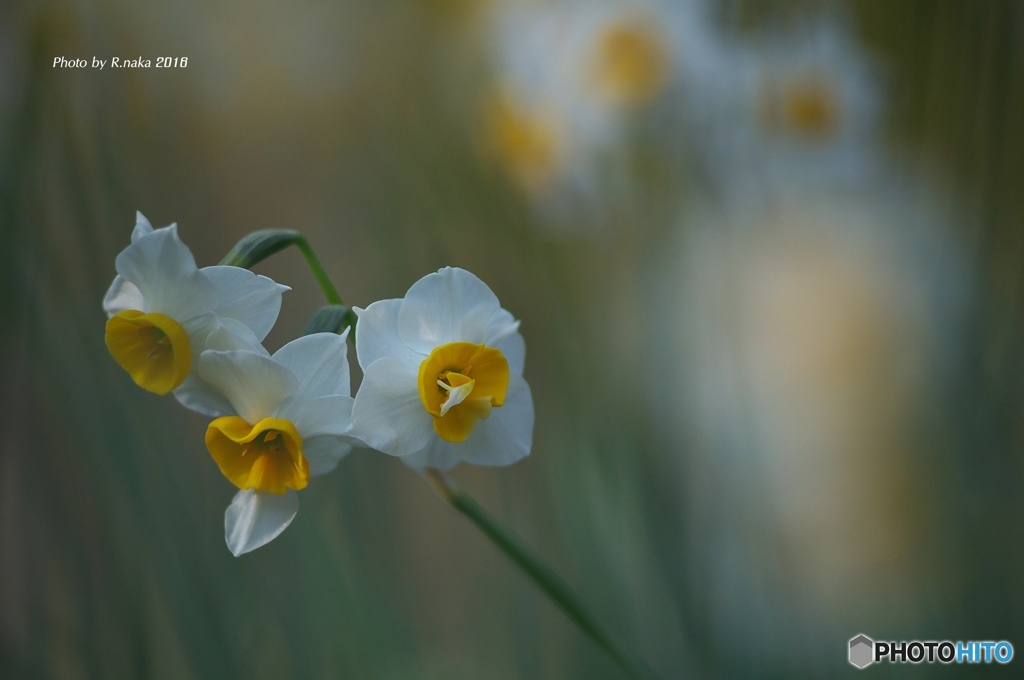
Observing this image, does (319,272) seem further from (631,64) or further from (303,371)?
(631,64)

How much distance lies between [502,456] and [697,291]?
633mm

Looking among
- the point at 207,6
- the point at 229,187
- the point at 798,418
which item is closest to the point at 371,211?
the point at 229,187

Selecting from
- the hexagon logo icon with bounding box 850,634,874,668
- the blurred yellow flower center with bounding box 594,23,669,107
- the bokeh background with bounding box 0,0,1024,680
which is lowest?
the hexagon logo icon with bounding box 850,634,874,668

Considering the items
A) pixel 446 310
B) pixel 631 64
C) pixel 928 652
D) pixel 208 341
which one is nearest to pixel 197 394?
pixel 208 341

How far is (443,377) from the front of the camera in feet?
1.08

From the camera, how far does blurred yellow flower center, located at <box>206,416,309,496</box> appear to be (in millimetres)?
312

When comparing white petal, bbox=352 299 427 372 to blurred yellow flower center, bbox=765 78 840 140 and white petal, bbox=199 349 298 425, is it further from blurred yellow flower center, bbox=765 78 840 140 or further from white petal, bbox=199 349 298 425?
blurred yellow flower center, bbox=765 78 840 140

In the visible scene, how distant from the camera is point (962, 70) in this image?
479mm

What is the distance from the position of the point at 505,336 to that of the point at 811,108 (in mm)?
706

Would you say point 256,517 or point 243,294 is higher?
point 243,294

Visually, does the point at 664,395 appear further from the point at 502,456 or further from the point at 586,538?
the point at 502,456

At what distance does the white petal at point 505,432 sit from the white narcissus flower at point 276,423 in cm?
7

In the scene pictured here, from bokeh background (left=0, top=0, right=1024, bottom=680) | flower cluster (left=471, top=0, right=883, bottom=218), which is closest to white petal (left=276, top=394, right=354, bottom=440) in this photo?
bokeh background (left=0, top=0, right=1024, bottom=680)

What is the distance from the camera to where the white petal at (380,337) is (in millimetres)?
318
